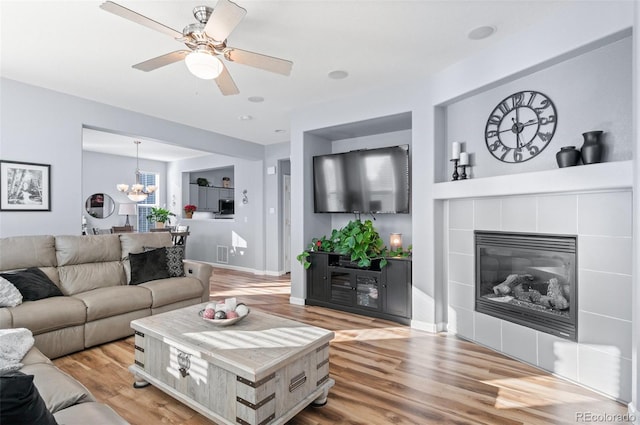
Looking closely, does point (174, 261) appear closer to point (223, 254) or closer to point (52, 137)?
point (52, 137)

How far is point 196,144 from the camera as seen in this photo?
5512 millimetres

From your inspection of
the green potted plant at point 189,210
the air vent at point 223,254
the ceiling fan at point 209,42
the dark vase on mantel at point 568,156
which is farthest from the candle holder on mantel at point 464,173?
the green potted plant at point 189,210

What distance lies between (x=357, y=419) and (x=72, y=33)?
3470mm

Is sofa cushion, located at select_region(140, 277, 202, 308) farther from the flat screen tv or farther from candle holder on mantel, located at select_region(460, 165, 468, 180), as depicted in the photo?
candle holder on mantel, located at select_region(460, 165, 468, 180)

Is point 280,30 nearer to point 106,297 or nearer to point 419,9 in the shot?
point 419,9

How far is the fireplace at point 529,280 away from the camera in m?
2.54

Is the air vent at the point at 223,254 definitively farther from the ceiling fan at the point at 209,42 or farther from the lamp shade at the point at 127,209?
the ceiling fan at the point at 209,42

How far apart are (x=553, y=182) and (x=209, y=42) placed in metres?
2.63

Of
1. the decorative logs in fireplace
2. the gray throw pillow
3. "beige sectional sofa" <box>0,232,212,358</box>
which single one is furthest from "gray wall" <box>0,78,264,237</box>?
the decorative logs in fireplace

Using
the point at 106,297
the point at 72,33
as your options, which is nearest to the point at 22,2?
the point at 72,33

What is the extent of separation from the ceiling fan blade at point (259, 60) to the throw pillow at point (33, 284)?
8.49 ft

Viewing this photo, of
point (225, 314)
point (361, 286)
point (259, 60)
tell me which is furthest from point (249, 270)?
point (259, 60)

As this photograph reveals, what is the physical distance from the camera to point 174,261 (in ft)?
13.5

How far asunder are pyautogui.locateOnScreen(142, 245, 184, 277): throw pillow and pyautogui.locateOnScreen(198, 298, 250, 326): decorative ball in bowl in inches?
72.8
